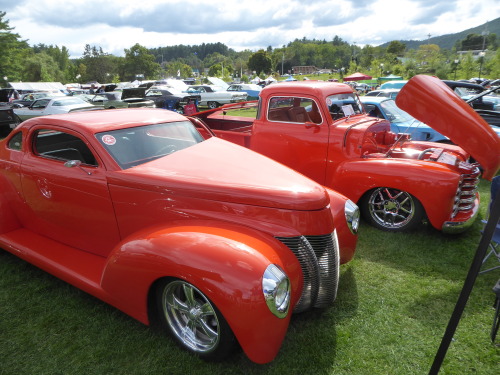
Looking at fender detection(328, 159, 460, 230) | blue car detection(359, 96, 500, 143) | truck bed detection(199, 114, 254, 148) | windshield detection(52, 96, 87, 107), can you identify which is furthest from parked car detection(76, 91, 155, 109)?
fender detection(328, 159, 460, 230)

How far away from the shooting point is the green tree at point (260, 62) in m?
99.2

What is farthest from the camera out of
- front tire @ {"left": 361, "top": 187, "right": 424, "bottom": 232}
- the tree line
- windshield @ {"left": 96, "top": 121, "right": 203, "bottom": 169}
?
the tree line

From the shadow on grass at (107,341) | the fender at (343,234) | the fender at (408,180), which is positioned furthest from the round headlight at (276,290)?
the fender at (408,180)

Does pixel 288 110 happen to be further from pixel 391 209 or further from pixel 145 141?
pixel 145 141

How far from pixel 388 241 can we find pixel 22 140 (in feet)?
15.4

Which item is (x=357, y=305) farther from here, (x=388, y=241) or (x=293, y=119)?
(x=293, y=119)

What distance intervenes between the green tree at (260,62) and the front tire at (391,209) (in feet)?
335

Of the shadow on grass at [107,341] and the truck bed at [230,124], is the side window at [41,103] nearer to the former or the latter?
the truck bed at [230,124]

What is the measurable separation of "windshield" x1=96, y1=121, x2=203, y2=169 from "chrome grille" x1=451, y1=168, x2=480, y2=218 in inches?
132

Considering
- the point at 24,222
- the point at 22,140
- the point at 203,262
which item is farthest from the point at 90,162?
the point at 203,262

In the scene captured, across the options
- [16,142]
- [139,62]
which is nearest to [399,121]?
[16,142]

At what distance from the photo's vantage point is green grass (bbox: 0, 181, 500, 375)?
2.47 meters

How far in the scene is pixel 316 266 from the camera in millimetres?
2598

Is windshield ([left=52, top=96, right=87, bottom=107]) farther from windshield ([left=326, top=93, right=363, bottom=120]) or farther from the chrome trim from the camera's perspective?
the chrome trim
